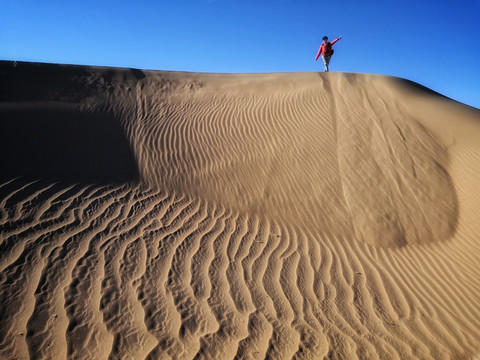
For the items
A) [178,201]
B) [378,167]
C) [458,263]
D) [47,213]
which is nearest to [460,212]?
[458,263]

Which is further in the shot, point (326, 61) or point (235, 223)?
point (326, 61)

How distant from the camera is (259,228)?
4.74 m

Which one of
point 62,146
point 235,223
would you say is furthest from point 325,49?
point 62,146

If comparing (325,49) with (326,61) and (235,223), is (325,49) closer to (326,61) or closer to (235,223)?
(326,61)

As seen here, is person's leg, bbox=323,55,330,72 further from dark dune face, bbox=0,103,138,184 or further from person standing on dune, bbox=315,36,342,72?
dark dune face, bbox=0,103,138,184

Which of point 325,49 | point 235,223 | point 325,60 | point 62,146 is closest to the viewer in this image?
point 235,223

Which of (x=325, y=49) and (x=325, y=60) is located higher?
(x=325, y=49)

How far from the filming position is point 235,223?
Answer: 477cm

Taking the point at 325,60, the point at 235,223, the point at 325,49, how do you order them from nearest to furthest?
the point at 235,223 < the point at 325,49 < the point at 325,60

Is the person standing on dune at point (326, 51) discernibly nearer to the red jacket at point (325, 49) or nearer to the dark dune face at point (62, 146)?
the red jacket at point (325, 49)

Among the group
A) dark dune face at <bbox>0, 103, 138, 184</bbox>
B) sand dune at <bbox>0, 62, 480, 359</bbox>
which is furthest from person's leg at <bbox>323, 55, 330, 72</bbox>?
dark dune face at <bbox>0, 103, 138, 184</bbox>

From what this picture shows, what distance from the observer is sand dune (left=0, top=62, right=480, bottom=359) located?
2830mm

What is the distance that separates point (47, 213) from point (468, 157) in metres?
7.94

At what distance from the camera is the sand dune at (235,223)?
9.29ft
